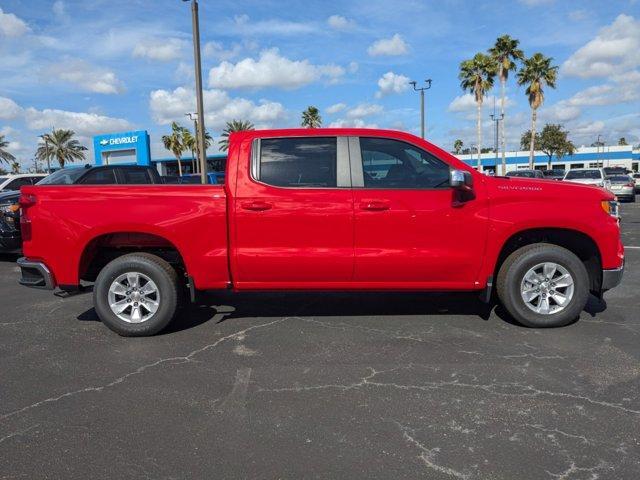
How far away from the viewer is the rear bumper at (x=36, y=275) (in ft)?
16.6

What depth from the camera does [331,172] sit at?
5.01 meters

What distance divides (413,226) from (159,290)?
2.51 m

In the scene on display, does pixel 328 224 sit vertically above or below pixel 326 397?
above

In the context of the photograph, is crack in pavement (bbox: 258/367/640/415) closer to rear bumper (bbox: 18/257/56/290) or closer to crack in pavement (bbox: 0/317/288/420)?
crack in pavement (bbox: 0/317/288/420)

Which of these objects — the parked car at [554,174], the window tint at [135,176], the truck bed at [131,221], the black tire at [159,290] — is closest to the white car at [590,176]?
the parked car at [554,174]

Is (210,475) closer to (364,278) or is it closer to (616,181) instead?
(364,278)

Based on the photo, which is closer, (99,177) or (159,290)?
(159,290)

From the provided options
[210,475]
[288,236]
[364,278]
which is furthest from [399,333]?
[210,475]

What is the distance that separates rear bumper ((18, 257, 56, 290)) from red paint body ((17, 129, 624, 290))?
307 mm

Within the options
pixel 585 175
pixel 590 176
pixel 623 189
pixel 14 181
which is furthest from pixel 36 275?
pixel 623 189

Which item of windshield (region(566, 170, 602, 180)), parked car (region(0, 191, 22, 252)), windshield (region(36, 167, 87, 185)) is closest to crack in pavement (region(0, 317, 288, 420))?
parked car (region(0, 191, 22, 252))

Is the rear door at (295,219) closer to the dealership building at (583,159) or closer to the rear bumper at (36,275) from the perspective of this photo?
the rear bumper at (36,275)

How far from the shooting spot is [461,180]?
4617 millimetres

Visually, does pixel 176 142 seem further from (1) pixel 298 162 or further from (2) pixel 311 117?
(1) pixel 298 162
